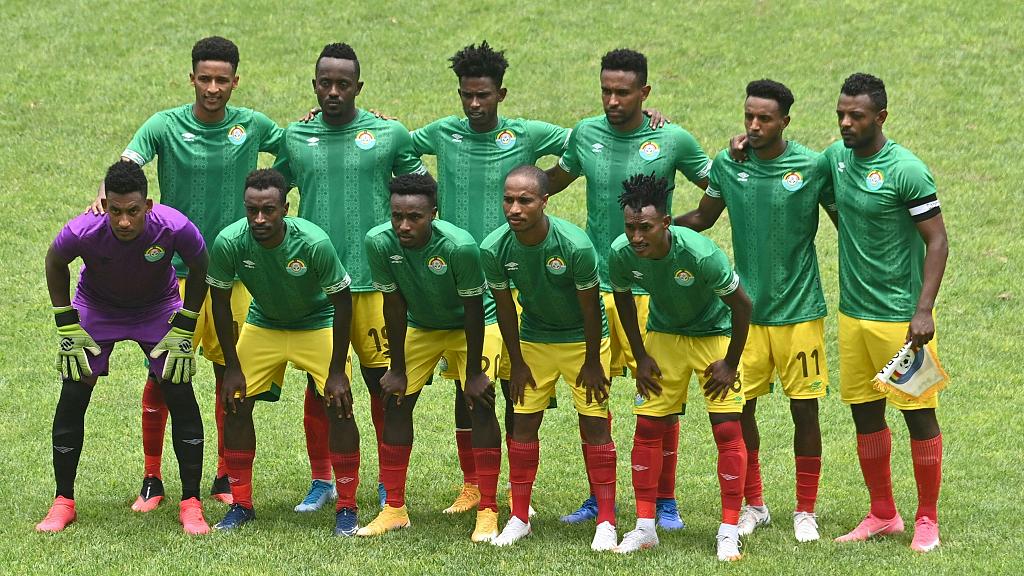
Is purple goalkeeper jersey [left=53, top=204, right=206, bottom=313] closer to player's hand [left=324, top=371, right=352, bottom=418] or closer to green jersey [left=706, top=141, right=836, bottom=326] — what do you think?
player's hand [left=324, top=371, right=352, bottom=418]

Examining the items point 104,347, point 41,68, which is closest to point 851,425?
point 104,347

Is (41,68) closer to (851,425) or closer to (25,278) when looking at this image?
(25,278)

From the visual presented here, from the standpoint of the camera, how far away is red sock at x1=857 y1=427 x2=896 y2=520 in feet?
28.0

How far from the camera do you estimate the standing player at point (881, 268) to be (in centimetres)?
795

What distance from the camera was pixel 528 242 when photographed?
8.08 m

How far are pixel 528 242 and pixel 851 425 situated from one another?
4063mm

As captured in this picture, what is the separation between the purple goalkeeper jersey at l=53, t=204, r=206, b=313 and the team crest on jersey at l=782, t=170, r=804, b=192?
138 inches

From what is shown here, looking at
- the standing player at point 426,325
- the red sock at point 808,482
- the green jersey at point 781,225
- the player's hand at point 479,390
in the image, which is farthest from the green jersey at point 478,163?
the red sock at point 808,482

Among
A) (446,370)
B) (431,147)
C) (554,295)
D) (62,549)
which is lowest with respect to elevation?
(62,549)

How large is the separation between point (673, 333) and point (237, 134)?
3076 millimetres

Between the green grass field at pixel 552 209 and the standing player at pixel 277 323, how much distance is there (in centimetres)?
50

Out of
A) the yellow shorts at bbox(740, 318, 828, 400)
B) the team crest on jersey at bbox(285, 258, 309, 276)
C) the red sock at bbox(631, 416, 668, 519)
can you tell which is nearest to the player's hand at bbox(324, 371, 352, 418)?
the team crest on jersey at bbox(285, 258, 309, 276)

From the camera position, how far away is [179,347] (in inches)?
340

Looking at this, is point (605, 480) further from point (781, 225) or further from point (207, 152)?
point (207, 152)
